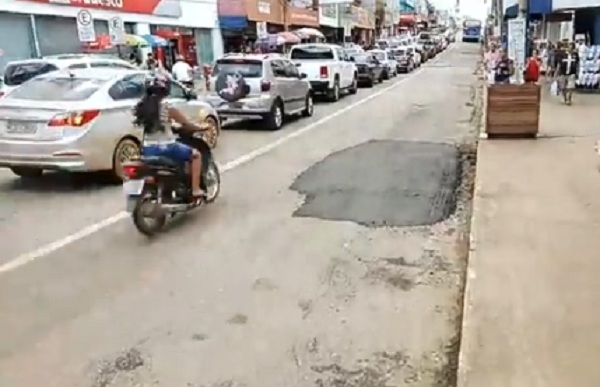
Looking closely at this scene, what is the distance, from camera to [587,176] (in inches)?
388

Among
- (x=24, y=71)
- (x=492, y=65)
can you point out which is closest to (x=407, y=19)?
(x=492, y=65)

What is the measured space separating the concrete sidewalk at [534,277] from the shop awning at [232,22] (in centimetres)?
3006

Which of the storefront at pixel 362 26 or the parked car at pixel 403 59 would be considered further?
the storefront at pixel 362 26

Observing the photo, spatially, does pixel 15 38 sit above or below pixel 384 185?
above

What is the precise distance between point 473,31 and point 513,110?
332ft

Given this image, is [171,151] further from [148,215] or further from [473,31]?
[473,31]

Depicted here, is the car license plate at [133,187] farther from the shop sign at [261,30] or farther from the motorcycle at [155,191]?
the shop sign at [261,30]

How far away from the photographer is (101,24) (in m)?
28.8

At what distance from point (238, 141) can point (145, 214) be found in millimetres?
7172

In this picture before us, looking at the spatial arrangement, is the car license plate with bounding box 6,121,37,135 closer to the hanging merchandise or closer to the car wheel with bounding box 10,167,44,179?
the car wheel with bounding box 10,167,44,179

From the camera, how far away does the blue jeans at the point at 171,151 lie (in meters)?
7.88

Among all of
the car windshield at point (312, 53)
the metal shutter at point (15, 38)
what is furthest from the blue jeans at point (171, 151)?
the metal shutter at point (15, 38)

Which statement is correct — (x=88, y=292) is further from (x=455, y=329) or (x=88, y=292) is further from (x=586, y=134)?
(x=586, y=134)

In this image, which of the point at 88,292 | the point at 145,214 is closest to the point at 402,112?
the point at 145,214
